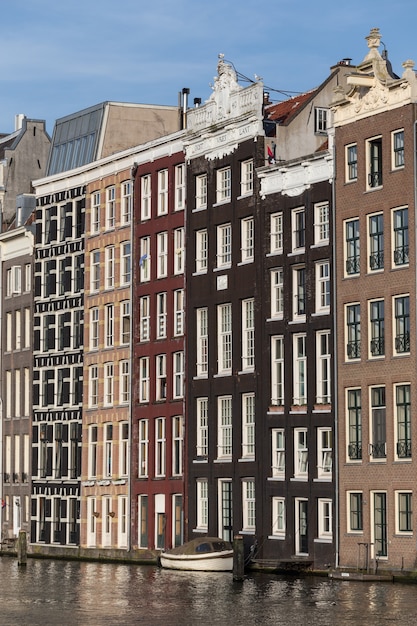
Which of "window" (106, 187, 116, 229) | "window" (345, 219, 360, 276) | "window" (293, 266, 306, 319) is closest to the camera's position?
"window" (345, 219, 360, 276)

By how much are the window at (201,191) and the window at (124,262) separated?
7.71 meters

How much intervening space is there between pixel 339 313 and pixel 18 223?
123 feet

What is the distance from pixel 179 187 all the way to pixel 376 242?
18004mm

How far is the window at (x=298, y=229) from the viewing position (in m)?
72.4

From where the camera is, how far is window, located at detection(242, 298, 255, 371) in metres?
75.6

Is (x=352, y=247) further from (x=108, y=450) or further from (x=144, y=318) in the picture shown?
(x=108, y=450)

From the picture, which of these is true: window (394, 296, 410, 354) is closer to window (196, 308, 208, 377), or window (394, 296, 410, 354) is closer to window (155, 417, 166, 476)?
window (196, 308, 208, 377)

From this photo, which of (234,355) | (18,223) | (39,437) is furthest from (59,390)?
(234,355)

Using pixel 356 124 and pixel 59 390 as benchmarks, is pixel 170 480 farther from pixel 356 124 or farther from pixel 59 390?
pixel 356 124

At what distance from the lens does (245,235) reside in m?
77.1

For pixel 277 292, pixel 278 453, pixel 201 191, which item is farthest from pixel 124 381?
pixel 278 453

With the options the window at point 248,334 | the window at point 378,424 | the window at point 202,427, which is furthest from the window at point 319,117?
the window at point 378,424

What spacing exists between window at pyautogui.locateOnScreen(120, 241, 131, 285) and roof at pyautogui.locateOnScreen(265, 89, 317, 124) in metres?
11.3

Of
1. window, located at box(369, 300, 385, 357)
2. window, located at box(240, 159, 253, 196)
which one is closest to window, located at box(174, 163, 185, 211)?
window, located at box(240, 159, 253, 196)
